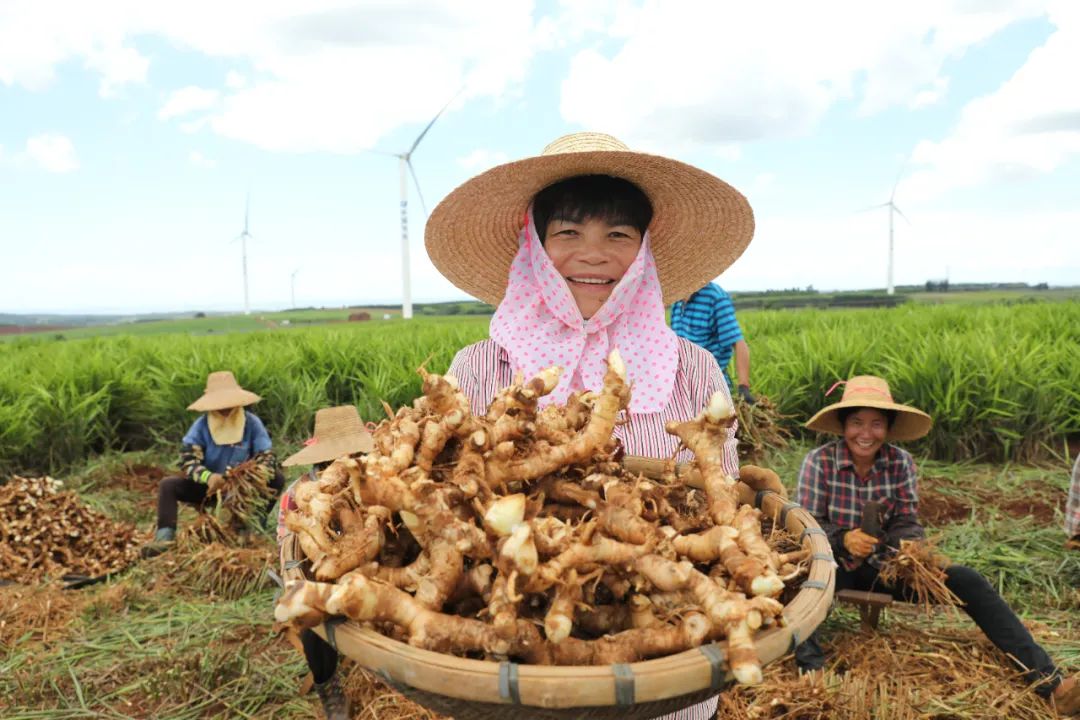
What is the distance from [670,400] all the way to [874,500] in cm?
163

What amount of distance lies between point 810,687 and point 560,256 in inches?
72.2

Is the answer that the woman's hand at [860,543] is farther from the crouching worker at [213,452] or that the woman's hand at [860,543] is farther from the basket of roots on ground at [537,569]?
the crouching worker at [213,452]

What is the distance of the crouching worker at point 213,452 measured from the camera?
4418 mm

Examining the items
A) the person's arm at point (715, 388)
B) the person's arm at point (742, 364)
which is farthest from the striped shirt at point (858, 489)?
the person's arm at point (742, 364)

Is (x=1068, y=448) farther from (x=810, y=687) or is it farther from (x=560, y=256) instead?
(x=560, y=256)

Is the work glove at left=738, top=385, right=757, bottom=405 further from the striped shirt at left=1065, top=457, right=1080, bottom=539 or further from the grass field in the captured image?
the striped shirt at left=1065, top=457, right=1080, bottom=539

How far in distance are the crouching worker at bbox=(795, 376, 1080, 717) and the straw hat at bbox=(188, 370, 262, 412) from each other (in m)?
3.07

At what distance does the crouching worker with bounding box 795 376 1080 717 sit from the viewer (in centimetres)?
271

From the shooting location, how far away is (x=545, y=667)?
2.99ft

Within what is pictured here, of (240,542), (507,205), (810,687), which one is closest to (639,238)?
(507,205)

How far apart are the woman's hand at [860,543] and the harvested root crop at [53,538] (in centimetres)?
396

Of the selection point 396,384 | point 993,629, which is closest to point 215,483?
point 396,384

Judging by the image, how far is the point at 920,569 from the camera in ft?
8.15

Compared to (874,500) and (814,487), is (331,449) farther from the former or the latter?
(874,500)
